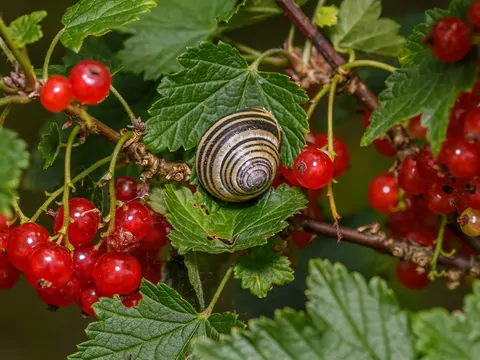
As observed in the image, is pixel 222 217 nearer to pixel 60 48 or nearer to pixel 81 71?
pixel 81 71

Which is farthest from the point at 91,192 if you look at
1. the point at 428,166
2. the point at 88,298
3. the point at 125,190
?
the point at 428,166

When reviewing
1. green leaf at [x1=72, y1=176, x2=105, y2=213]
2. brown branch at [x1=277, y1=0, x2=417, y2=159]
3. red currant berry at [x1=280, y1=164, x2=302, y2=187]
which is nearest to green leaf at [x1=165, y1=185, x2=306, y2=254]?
red currant berry at [x1=280, y1=164, x2=302, y2=187]

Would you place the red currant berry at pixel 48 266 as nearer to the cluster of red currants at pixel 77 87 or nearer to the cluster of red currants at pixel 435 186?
the cluster of red currants at pixel 77 87

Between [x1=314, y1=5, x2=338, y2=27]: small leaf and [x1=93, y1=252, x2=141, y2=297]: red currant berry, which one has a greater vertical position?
[x1=314, y1=5, x2=338, y2=27]: small leaf

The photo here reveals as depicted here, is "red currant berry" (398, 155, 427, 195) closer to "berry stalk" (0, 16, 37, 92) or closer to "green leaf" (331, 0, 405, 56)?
"green leaf" (331, 0, 405, 56)

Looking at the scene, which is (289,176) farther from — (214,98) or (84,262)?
(84,262)

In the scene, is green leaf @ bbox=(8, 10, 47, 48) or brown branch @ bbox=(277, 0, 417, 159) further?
brown branch @ bbox=(277, 0, 417, 159)

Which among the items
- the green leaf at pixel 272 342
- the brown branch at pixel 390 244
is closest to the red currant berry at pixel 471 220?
the brown branch at pixel 390 244
